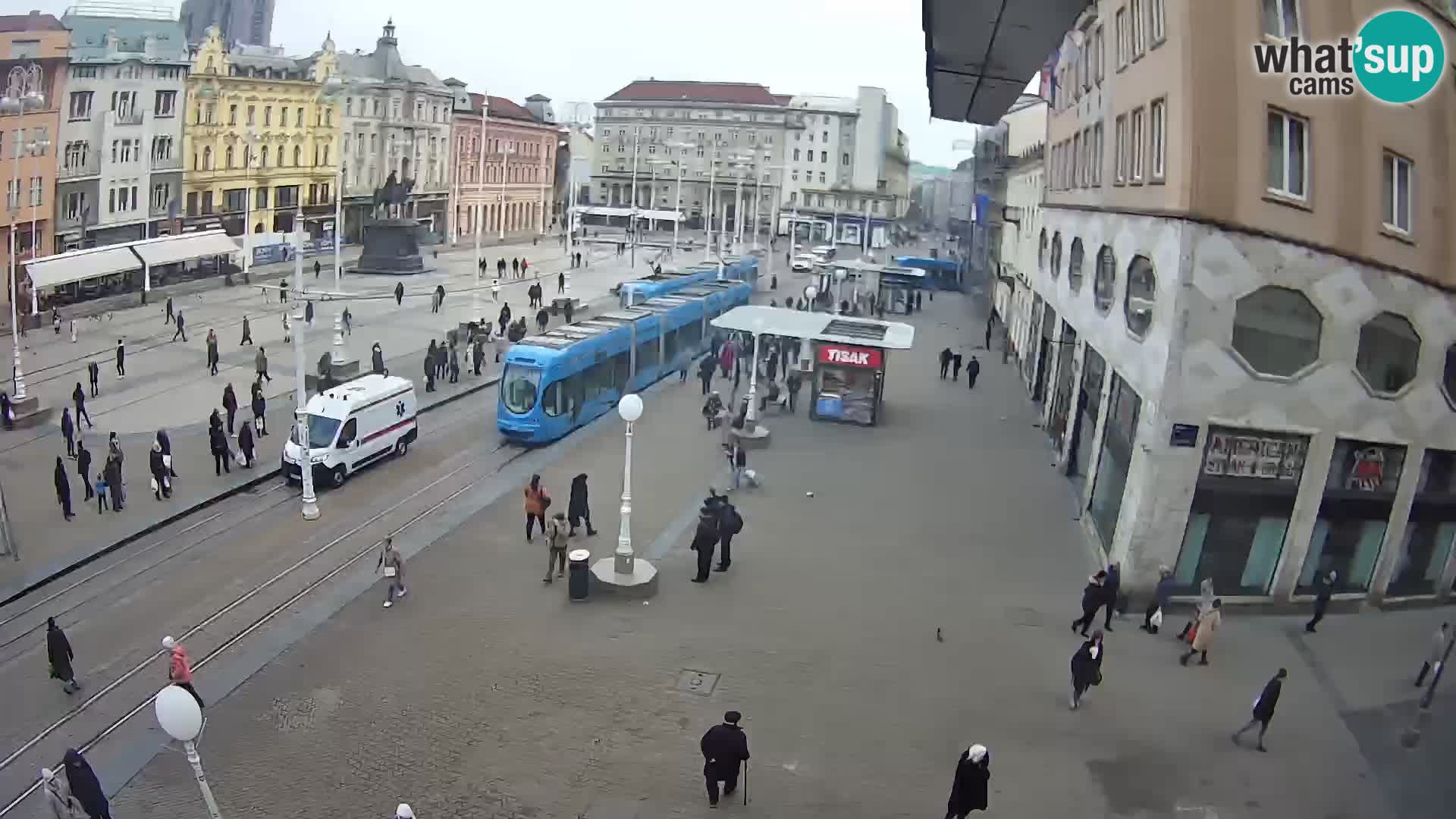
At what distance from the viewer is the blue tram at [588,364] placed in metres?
27.1

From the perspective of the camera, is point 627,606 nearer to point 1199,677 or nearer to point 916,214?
point 1199,677

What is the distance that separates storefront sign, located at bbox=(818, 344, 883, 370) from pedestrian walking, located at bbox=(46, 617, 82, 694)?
805 inches

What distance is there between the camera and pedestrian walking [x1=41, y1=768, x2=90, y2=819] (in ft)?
32.4

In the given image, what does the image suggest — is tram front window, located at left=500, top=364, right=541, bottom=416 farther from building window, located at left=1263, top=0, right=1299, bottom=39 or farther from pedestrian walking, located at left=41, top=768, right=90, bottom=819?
pedestrian walking, located at left=41, top=768, right=90, bottom=819

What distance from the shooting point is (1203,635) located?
49.3 feet

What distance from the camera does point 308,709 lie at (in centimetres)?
1321

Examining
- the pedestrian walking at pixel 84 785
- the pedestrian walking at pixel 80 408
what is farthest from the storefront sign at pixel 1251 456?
the pedestrian walking at pixel 80 408

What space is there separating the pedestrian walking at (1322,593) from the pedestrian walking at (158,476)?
64.5ft

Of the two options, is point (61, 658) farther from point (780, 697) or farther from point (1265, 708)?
point (1265, 708)

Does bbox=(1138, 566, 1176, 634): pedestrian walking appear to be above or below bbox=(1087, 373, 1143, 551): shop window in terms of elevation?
below

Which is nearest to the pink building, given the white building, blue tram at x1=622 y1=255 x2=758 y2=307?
the white building

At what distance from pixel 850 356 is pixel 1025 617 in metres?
14.3

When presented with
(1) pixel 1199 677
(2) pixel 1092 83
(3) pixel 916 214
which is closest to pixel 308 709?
(1) pixel 1199 677

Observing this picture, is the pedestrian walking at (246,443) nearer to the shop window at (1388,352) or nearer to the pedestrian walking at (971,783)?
the pedestrian walking at (971,783)
